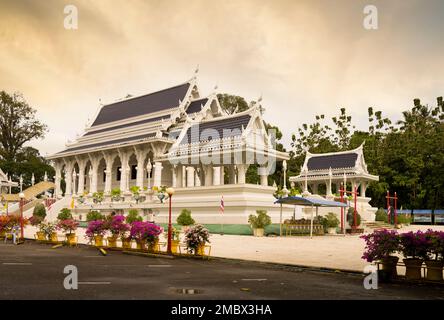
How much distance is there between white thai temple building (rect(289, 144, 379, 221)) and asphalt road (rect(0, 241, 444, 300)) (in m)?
34.8

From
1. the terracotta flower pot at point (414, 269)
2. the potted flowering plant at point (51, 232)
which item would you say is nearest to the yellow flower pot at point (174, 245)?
the potted flowering plant at point (51, 232)

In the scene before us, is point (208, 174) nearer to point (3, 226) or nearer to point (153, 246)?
point (3, 226)

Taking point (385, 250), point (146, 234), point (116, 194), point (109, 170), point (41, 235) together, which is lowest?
point (41, 235)

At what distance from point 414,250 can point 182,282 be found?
19.7 ft

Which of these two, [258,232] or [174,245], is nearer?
[174,245]

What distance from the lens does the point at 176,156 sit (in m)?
40.0

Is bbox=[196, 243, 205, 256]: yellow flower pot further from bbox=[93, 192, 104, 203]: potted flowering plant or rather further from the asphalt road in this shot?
bbox=[93, 192, 104, 203]: potted flowering plant

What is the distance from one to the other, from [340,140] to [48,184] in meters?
44.5

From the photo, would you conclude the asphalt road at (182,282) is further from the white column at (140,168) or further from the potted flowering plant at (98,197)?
the white column at (140,168)

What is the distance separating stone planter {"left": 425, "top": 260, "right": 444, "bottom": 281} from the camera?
39.7ft

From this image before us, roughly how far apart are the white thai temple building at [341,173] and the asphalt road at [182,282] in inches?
1371

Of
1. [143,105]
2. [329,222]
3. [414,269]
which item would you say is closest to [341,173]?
[329,222]

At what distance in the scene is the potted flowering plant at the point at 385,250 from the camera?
41.6 ft

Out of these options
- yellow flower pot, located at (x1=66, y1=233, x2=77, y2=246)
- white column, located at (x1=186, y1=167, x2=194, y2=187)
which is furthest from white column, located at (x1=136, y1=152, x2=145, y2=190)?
yellow flower pot, located at (x1=66, y1=233, x2=77, y2=246)
